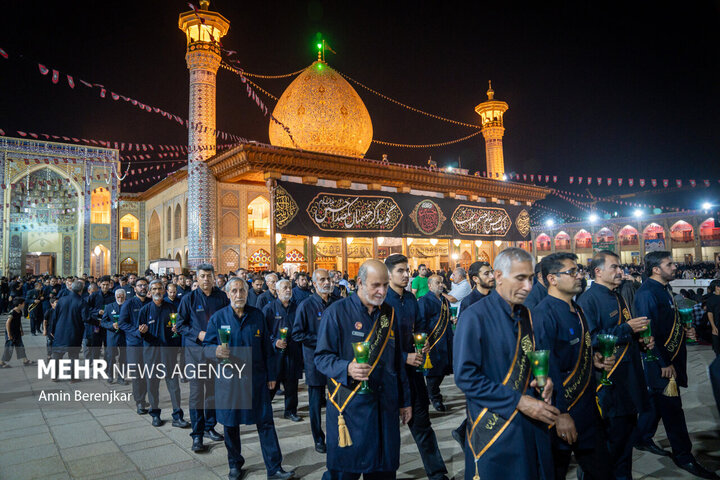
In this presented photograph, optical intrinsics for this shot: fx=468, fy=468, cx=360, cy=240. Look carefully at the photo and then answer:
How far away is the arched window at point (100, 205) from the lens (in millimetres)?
26578

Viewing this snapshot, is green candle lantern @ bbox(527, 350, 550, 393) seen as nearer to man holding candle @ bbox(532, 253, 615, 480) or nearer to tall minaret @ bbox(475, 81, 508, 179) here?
man holding candle @ bbox(532, 253, 615, 480)

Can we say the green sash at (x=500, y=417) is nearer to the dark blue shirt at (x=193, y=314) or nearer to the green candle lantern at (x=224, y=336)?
the green candle lantern at (x=224, y=336)

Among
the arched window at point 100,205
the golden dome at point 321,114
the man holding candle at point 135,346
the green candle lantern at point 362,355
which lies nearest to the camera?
the green candle lantern at point 362,355

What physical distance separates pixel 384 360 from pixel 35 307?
11.7 meters

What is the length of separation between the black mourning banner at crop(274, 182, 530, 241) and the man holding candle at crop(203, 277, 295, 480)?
11095mm

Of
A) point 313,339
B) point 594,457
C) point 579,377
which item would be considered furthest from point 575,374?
point 313,339

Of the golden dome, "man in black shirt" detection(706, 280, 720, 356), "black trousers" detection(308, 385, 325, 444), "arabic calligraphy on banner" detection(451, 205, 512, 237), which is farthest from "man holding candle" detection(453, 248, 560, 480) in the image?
"arabic calligraphy on banner" detection(451, 205, 512, 237)

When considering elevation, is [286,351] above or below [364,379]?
below

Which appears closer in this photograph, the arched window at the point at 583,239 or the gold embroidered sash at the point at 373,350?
the gold embroidered sash at the point at 373,350

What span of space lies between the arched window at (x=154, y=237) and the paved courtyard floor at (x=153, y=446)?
19.5 metres

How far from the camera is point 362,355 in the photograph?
2377mm

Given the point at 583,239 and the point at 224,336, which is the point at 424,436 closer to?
the point at 224,336

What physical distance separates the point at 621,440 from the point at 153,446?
12.1 ft

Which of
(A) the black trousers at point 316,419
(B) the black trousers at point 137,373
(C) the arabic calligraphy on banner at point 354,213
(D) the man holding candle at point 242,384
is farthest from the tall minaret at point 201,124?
(D) the man holding candle at point 242,384
